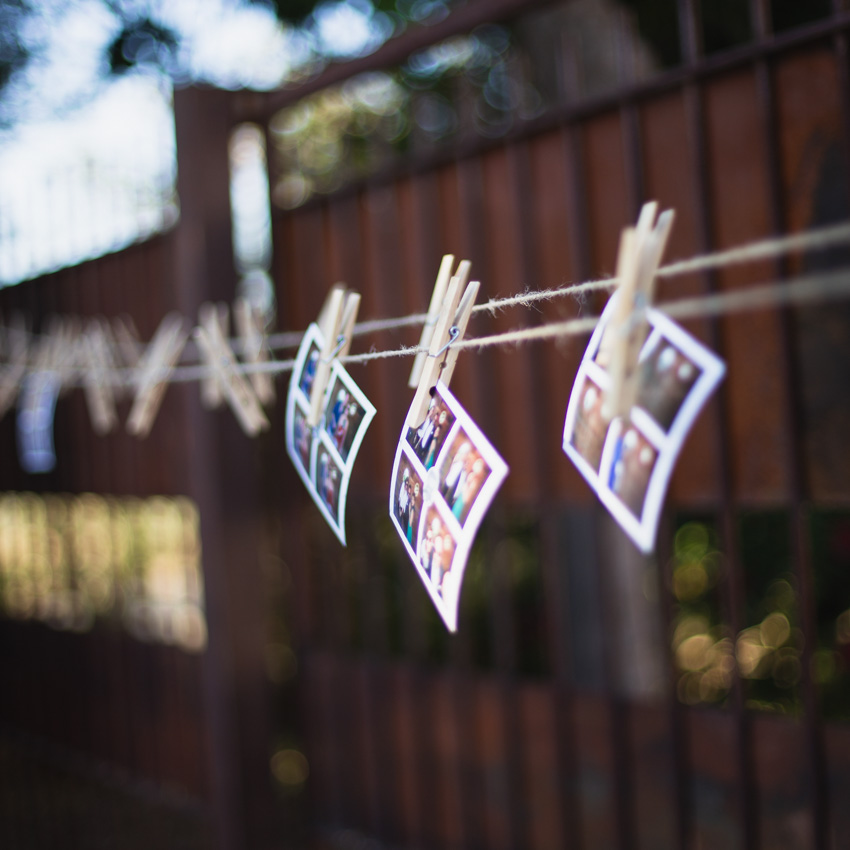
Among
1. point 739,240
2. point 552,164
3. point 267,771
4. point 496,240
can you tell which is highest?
point 552,164

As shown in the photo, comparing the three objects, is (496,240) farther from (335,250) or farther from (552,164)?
(335,250)

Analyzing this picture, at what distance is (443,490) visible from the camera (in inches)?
33.0

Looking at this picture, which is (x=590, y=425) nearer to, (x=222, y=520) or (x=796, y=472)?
(x=796, y=472)

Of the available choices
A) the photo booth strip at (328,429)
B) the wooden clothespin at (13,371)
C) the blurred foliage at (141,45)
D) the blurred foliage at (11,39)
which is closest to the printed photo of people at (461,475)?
the photo booth strip at (328,429)

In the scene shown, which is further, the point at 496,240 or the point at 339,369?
the point at 496,240

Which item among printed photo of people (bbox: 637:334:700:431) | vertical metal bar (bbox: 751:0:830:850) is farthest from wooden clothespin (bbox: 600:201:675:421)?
vertical metal bar (bbox: 751:0:830:850)

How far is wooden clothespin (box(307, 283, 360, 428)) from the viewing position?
991 mm

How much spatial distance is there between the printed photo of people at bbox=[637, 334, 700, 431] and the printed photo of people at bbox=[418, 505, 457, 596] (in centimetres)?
24

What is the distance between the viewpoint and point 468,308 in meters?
0.87

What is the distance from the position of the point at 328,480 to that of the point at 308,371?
153 millimetres

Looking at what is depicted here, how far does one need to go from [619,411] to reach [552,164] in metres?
1.22

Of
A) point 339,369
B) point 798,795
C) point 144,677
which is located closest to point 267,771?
point 144,677

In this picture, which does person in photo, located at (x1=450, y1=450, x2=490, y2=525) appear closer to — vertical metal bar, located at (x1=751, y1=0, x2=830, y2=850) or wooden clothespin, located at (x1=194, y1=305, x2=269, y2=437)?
wooden clothespin, located at (x1=194, y1=305, x2=269, y2=437)

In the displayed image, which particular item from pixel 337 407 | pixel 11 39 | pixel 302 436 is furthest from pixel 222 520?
pixel 11 39
